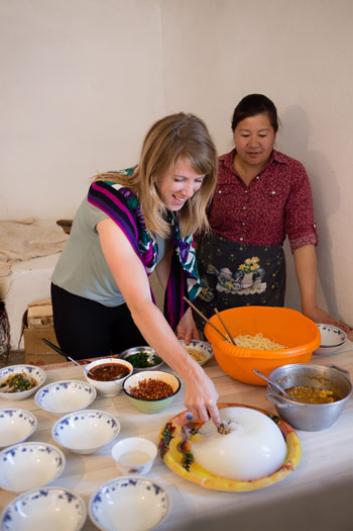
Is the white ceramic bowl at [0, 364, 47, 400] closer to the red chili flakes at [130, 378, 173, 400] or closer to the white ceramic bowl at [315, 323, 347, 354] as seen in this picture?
the red chili flakes at [130, 378, 173, 400]

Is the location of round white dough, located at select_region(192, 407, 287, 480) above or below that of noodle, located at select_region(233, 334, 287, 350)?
below

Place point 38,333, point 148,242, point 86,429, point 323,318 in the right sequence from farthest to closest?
point 38,333
point 323,318
point 148,242
point 86,429

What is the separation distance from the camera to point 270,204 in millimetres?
1744

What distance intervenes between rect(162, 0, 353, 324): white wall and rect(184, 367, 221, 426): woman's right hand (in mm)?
965

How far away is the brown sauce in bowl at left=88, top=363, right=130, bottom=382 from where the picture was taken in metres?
1.28

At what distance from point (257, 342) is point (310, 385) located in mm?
229

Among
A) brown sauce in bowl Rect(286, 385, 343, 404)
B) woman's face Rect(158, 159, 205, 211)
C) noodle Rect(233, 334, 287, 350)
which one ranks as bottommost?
brown sauce in bowl Rect(286, 385, 343, 404)

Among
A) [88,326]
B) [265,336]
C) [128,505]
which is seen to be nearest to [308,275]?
[265,336]

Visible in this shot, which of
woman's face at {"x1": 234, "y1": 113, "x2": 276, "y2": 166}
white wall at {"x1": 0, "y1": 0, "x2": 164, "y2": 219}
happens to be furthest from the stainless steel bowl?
white wall at {"x1": 0, "y1": 0, "x2": 164, "y2": 219}

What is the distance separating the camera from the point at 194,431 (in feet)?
3.44

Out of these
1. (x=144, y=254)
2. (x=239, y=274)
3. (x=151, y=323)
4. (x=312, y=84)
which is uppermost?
(x=312, y=84)

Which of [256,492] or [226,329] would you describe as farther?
[226,329]

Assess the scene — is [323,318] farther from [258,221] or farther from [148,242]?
[148,242]

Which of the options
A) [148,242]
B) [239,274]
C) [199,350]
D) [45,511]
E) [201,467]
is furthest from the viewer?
[239,274]
